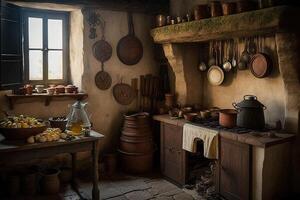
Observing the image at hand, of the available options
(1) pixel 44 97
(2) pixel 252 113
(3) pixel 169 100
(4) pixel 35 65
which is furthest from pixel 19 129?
(2) pixel 252 113

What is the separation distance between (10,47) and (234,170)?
3.02m

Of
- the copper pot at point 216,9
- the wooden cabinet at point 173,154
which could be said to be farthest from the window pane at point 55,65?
the copper pot at point 216,9

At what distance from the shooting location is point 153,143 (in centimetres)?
479

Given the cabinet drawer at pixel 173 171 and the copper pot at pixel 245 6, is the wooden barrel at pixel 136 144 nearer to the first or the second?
the cabinet drawer at pixel 173 171

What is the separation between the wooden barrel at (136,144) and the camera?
15.1 feet

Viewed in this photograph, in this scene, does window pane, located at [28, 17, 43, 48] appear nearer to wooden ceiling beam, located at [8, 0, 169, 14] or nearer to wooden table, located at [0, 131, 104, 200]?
wooden ceiling beam, located at [8, 0, 169, 14]

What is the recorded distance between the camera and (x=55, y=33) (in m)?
4.75

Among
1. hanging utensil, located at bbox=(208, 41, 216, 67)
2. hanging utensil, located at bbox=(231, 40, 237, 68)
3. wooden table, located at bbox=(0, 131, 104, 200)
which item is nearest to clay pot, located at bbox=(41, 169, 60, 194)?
wooden table, located at bbox=(0, 131, 104, 200)

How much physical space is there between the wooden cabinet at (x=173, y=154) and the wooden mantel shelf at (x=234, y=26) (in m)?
1.24

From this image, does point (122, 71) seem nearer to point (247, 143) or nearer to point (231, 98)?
point (231, 98)

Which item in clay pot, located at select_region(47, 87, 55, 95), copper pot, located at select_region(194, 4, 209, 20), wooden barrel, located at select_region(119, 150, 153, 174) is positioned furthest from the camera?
wooden barrel, located at select_region(119, 150, 153, 174)

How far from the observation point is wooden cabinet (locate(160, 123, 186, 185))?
420 centimetres

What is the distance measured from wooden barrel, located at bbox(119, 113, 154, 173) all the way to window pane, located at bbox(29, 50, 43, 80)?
1426 millimetres

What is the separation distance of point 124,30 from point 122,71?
64cm
